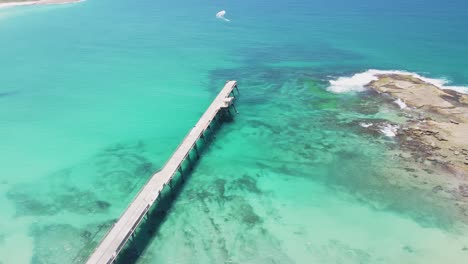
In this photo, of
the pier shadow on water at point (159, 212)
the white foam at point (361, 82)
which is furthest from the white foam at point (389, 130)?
the pier shadow on water at point (159, 212)

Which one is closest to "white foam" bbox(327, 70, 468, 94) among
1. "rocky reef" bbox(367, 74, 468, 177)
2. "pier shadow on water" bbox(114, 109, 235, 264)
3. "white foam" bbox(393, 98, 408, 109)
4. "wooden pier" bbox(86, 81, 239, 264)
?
"rocky reef" bbox(367, 74, 468, 177)

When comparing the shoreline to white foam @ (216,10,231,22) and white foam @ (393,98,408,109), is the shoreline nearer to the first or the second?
white foam @ (216,10,231,22)

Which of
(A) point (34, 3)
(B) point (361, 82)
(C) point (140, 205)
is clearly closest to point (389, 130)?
(B) point (361, 82)

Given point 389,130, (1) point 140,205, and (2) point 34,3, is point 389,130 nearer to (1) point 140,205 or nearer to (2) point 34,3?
(1) point 140,205

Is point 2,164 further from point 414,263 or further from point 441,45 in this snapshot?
point 441,45

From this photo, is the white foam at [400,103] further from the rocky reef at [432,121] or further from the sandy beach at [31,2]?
the sandy beach at [31,2]

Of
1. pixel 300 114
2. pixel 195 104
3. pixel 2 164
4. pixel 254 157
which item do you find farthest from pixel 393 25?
pixel 2 164
